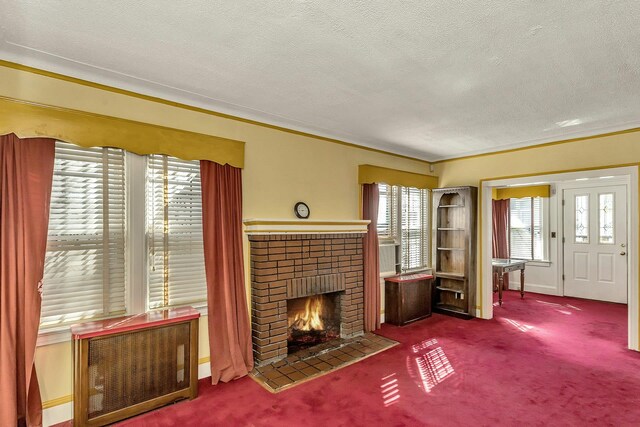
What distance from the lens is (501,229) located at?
7.18 metres

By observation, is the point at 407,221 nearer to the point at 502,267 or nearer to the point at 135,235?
the point at 502,267

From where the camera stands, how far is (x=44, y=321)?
92.0 inches

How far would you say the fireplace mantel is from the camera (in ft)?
10.7

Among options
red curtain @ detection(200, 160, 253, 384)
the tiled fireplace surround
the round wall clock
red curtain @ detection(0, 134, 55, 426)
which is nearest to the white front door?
the tiled fireplace surround

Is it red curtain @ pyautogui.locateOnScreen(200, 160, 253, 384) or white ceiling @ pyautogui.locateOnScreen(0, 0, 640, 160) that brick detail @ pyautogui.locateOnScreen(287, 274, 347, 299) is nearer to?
red curtain @ pyautogui.locateOnScreen(200, 160, 253, 384)

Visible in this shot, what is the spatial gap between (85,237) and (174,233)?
0.64 metres

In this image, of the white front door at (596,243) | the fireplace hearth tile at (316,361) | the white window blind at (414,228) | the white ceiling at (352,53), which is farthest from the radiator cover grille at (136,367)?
the white front door at (596,243)

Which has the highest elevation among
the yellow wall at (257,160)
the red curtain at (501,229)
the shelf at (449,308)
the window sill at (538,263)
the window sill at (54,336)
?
the yellow wall at (257,160)

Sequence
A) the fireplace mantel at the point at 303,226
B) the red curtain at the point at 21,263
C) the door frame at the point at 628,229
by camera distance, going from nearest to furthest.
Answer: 1. the red curtain at the point at 21,263
2. the fireplace mantel at the point at 303,226
3. the door frame at the point at 628,229

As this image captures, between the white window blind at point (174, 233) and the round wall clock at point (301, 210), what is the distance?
105 cm

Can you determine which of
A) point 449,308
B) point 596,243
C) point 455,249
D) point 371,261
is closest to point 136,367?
point 371,261

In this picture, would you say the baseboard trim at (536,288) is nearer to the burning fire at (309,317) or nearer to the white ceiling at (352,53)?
the white ceiling at (352,53)

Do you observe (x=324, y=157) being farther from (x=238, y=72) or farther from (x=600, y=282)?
(x=600, y=282)

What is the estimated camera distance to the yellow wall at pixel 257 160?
2.33m
